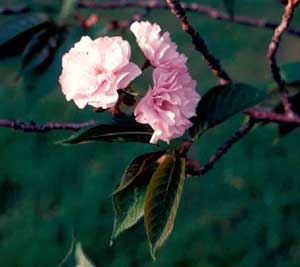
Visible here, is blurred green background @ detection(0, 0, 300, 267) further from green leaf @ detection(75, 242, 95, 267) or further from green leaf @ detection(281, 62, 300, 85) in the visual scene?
green leaf @ detection(75, 242, 95, 267)

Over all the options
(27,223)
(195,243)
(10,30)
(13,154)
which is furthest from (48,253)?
(10,30)

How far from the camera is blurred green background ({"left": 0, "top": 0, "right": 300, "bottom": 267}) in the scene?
3.36 m

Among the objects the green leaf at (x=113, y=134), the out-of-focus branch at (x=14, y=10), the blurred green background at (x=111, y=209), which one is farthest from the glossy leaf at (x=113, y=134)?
the blurred green background at (x=111, y=209)

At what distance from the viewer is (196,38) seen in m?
1.10

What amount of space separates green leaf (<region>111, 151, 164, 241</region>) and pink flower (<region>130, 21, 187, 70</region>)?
15cm

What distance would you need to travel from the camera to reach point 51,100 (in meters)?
4.82

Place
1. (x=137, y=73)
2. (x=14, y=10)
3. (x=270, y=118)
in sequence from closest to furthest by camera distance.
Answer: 1. (x=137, y=73)
2. (x=270, y=118)
3. (x=14, y=10)

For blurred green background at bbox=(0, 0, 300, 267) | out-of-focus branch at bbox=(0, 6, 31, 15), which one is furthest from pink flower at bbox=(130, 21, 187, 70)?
blurred green background at bbox=(0, 0, 300, 267)

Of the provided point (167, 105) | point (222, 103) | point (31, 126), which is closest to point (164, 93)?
point (167, 105)

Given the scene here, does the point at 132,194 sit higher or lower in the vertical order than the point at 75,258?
higher

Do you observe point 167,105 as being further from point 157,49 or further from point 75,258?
point 75,258

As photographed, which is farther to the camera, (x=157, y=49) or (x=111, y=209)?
(x=111, y=209)

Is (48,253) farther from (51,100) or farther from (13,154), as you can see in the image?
(51,100)

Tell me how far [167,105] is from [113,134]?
0.30 ft
